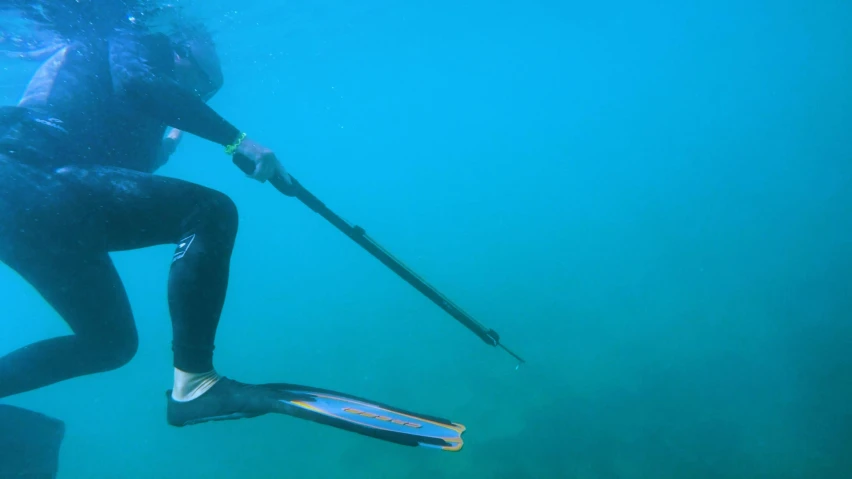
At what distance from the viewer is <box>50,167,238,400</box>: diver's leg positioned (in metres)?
1.99

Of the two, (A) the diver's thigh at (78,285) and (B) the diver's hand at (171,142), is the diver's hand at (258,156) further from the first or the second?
(B) the diver's hand at (171,142)

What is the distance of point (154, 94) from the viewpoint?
2.34 metres

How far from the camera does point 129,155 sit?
253 cm

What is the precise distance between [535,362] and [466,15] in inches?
978

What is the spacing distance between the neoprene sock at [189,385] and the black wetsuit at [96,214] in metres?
0.04

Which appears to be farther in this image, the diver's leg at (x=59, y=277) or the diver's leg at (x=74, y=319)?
A: the diver's leg at (x=74, y=319)

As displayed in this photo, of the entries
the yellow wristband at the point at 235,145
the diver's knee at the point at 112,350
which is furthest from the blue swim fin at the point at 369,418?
the yellow wristband at the point at 235,145

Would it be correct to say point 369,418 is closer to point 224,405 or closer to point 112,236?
point 224,405

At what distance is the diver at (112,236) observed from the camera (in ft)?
6.42

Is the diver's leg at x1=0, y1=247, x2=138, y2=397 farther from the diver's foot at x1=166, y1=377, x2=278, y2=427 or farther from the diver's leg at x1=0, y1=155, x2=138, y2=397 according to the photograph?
the diver's foot at x1=166, y1=377, x2=278, y2=427

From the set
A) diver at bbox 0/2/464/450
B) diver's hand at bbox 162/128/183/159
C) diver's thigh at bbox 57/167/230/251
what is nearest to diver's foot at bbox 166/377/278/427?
diver at bbox 0/2/464/450

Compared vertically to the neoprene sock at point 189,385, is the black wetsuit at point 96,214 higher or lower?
higher

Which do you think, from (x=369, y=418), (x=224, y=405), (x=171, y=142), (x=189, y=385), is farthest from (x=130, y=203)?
(x=171, y=142)

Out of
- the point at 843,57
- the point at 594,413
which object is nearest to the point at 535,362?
the point at 594,413
